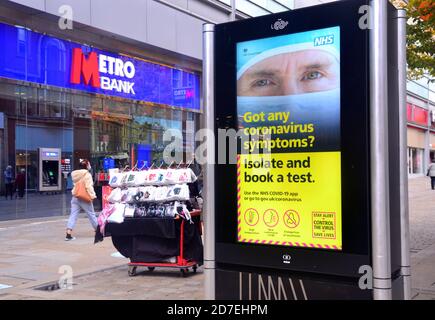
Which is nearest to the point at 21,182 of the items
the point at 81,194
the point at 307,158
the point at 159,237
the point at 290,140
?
the point at 81,194

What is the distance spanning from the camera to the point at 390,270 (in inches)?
142

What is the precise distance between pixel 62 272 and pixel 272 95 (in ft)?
15.8

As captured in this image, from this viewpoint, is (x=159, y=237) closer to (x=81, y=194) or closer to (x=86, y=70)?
(x=81, y=194)

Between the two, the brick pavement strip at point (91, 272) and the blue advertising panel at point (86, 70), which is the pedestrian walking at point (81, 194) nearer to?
the brick pavement strip at point (91, 272)

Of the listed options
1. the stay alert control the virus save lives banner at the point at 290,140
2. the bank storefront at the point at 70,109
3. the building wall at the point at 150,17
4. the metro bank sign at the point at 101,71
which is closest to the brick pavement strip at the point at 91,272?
the stay alert control the virus save lives banner at the point at 290,140

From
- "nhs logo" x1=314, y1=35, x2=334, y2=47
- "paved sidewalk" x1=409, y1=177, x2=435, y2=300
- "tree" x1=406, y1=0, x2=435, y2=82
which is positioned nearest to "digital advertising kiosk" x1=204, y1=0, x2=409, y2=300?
"nhs logo" x1=314, y1=35, x2=334, y2=47

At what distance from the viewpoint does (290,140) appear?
4.01 m

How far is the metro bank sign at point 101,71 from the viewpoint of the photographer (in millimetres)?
15547

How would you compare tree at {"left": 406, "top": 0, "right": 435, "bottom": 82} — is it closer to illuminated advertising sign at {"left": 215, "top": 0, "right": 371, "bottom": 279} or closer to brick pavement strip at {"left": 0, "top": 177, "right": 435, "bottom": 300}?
brick pavement strip at {"left": 0, "top": 177, "right": 435, "bottom": 300}

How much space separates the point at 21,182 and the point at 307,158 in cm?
1212

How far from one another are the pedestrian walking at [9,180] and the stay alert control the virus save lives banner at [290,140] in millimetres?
11293

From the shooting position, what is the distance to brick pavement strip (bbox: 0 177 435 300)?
242 inches
